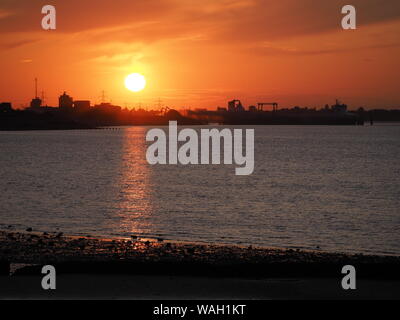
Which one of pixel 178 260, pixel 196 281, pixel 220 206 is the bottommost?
pixel 220 206

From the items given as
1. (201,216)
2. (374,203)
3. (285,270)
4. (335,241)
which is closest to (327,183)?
(374,203)

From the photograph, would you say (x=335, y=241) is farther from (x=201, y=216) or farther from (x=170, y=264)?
(x=170, y=264)

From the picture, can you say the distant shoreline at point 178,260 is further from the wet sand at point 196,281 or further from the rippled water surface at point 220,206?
the rippled water surface at point 220,206

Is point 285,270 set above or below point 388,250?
above

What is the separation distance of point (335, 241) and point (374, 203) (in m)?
19.9

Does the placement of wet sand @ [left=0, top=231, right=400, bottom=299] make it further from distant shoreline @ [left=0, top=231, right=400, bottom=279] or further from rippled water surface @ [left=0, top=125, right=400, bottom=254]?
rippled water surface @ [left=0, top=125, right=400, bottom=254]

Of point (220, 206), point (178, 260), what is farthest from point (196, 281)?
point (220, 206)

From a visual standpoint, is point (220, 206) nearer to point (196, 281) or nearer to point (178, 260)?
point (178, 260)

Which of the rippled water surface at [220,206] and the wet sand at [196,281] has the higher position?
the wet sand at [196,281]

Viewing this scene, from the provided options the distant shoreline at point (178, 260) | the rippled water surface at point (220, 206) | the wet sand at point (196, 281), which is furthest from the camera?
the rippled water surface at point (220, 206)

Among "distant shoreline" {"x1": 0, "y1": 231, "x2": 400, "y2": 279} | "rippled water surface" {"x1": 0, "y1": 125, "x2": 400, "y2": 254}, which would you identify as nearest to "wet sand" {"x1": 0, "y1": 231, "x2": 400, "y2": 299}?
"distant shoreline" {"x1": 0, "y1": 231, "x2": 400, "y2": 279}

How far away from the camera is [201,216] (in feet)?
127

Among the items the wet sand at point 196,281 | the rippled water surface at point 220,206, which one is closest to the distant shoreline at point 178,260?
the wet sand at point 196,281

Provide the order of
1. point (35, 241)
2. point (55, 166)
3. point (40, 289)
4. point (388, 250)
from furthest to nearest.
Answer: point (55, 166) < point (388, 250) < point (35, 241) < point (40, 289)
